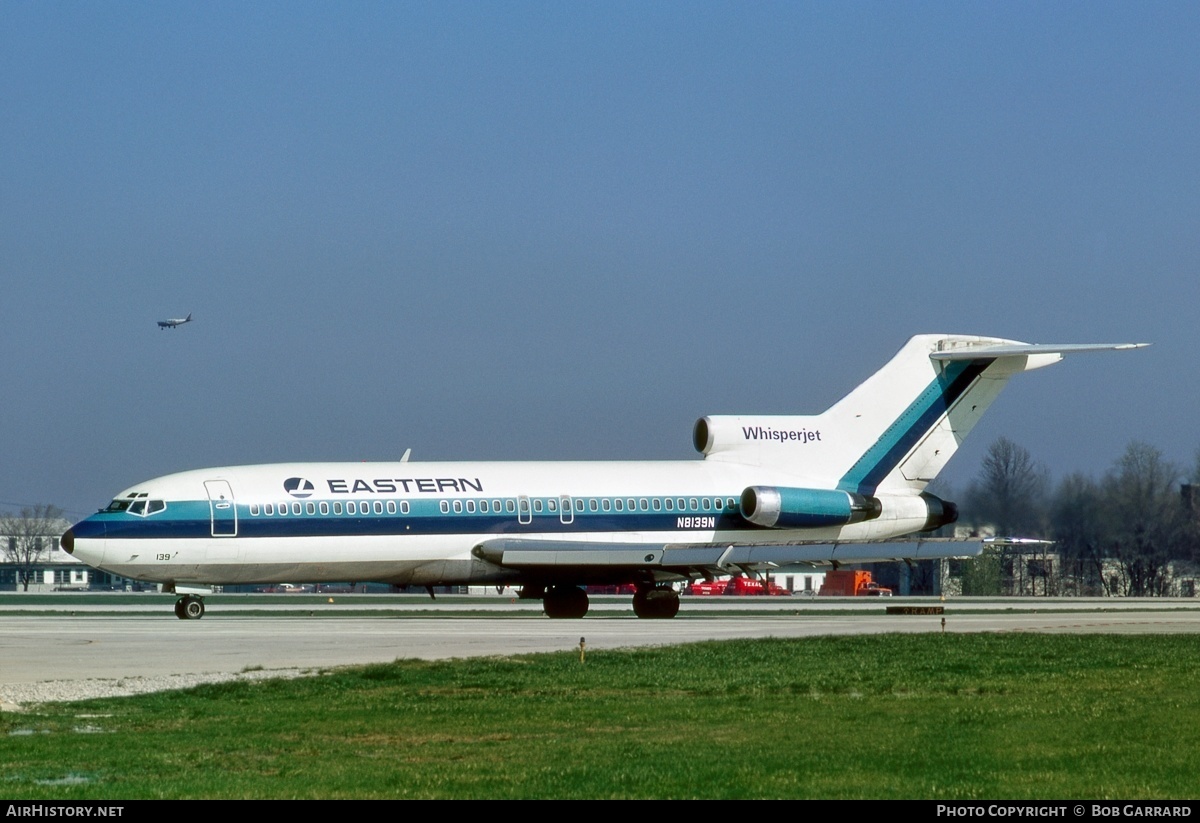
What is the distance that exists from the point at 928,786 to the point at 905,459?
34.0 m

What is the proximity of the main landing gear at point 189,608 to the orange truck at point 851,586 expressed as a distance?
58335 mm

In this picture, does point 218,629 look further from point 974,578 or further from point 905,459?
point 974,578

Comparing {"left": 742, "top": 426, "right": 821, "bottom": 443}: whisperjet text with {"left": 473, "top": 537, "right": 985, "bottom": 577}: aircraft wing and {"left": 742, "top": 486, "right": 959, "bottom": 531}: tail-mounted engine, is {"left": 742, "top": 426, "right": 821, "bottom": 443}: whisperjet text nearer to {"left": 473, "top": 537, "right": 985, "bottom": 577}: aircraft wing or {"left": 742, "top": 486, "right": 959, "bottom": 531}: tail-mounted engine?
{"left": 742, "top": 486, "right": 959, "bottom": 531}: tail-mounted engine

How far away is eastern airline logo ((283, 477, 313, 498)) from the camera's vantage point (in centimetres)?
3947

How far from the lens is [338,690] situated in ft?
66.0

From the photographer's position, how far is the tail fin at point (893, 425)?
146ft

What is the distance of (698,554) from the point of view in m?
41.6

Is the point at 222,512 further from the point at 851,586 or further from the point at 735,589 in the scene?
the point at 851,586

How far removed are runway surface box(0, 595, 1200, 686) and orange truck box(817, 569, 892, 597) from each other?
154ft

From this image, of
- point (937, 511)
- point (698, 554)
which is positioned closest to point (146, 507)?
point (698, 554)

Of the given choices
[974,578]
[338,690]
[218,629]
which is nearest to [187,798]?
[338,690]

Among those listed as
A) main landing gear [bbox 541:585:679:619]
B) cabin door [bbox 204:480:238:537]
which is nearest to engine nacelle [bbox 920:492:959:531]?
main landing gear [bbox 541:585:679:619]

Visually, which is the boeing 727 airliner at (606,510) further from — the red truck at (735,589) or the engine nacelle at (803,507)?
the red truck at (735,589)

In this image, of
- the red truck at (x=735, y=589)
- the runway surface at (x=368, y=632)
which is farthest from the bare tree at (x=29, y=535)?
the runway surface at (x=368, y=632)
